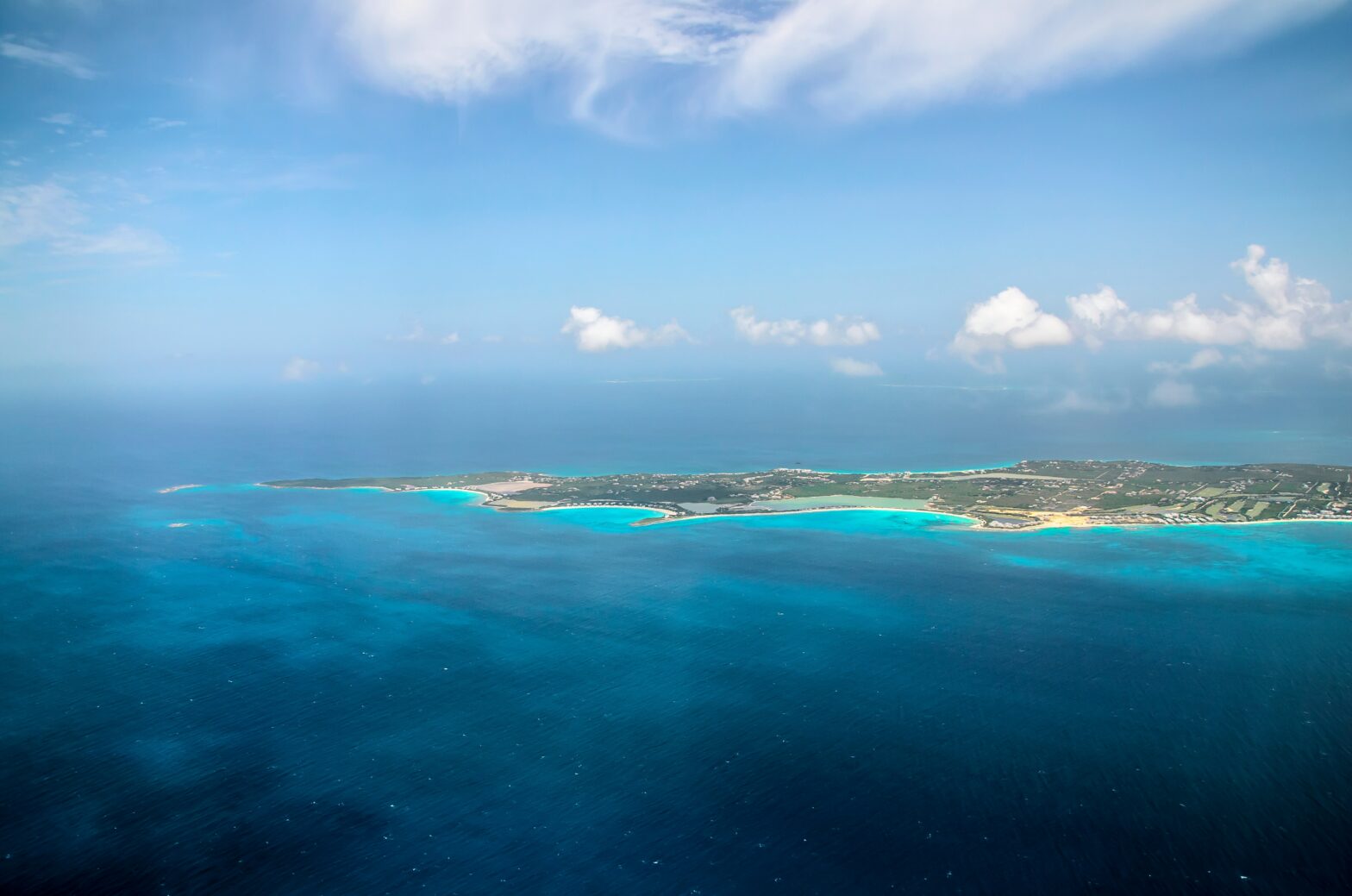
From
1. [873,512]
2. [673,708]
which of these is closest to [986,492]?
[873,512]

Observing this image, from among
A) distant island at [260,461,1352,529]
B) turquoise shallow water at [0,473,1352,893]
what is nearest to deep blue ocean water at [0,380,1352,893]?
turquoise shallow water at [0,473,1352,893]

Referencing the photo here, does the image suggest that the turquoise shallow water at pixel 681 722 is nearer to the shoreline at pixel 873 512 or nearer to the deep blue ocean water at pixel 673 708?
the deep blue ocean water at pixel 673 708

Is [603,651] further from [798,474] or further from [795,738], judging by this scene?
[798,474]

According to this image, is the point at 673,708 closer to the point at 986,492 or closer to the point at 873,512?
the point at 873,512

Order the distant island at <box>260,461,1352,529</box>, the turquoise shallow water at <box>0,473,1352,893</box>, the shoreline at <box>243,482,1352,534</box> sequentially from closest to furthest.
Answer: the turquoise shallow water at <box>0,473,1352,893</box> → the shoreline at <box>243,482,1352,534</box> → the distant island at <box>260,461,1352,529</box>

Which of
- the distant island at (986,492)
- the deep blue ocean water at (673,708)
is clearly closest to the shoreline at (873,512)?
the distant island at (986,492)

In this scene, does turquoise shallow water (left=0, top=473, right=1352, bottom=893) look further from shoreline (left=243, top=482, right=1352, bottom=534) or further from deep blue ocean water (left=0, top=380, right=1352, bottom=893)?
shoreline (left=243, top=482, right=1352, bottom=534)
